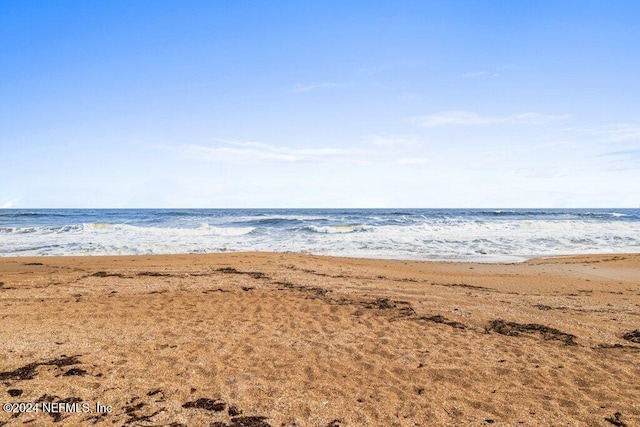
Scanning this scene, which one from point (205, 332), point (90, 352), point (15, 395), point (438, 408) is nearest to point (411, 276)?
point (205, 332)

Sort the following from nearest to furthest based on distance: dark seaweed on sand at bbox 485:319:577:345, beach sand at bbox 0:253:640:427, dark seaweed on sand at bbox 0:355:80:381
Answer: beach sand at bbox 0:253:640:427 → dark seaweed on sand at bbox 0:355:80:381 → dark seaweed on sand at bbox 485:319:577:345

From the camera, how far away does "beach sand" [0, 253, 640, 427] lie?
410cm

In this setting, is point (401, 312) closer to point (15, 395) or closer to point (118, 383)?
point (118, 383)

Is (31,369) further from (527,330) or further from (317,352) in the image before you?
(527,330)

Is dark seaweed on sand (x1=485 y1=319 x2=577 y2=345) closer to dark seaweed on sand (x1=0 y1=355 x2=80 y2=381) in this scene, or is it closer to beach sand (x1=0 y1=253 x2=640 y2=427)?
beach sand (x1=0 y1=253 x2=640 y2=427)

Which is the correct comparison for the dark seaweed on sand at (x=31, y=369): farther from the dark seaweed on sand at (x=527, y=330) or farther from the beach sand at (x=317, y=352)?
the dark seaweed on sand at (x=527, y=330)

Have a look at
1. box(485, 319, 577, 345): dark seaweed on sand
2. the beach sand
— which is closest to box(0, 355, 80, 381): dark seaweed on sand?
the beach sand

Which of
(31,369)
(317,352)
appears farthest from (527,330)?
(31,369)

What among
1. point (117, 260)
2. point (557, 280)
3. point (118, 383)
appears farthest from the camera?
point (117, 260)

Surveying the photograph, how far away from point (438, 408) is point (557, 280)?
32.5 ft

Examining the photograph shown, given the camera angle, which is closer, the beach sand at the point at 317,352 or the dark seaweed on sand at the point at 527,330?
the beach sand at the point at 317,352

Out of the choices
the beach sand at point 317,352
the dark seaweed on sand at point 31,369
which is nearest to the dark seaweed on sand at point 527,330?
the beach sand at point 317,352

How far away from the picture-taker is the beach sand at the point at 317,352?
13.5 ft

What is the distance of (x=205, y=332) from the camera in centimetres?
646
